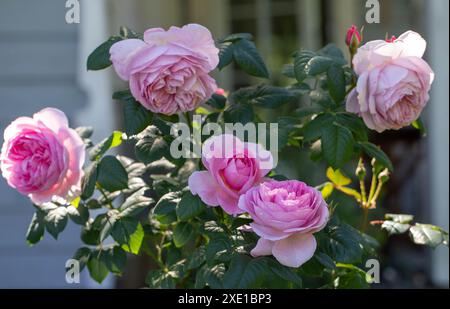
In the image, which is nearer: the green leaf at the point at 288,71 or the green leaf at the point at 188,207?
the green leaf at the point at 188,207

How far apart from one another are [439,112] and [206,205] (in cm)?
267

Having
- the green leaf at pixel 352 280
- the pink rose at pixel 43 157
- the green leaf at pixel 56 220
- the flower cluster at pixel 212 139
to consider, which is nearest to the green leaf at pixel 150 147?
the flower cluster at pixel 212 139

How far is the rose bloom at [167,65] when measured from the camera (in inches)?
45.2

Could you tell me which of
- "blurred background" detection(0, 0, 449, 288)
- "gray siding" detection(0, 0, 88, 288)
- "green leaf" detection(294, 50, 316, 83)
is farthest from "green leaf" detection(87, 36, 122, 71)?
"gray siding" detection(0, 0, 88, 288)

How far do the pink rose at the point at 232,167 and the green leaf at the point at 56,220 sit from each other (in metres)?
0.33

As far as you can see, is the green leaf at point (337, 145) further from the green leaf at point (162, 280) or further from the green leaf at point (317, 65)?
the green leaf at point (162, 280)

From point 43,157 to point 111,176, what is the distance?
0.13m

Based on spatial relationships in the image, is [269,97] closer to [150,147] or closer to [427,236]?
[150,147]

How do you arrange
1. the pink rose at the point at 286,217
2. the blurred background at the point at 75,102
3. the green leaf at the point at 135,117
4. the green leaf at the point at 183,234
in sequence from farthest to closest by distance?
the blurred background at the point at 75,102, the green leaf at the point at 183,234, the green leaf at the point at 135,117, the pink rose at the point at 286,217

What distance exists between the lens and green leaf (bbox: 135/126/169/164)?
1.25 m

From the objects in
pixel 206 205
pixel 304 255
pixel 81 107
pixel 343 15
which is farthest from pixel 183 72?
pixel 343 15

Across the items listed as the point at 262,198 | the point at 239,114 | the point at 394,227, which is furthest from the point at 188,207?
the point at 394,227

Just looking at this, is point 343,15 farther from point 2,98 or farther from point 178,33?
point 178,33

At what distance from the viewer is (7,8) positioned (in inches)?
129
